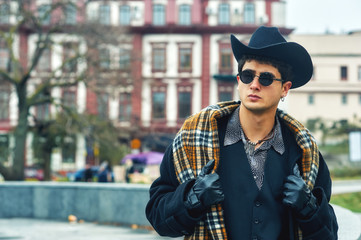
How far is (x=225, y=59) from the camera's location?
128 feet

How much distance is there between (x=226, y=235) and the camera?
8.15ft

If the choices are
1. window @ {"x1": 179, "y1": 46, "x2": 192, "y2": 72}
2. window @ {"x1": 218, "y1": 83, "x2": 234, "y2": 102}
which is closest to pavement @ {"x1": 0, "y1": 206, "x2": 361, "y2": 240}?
window @ {"x1": 218, "y1": 83, "x2": 234, "y2": 102}

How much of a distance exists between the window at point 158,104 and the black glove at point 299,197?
36.3 meters

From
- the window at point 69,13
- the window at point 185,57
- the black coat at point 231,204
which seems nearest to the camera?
the black coat at point 231,204

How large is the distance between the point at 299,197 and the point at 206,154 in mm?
496

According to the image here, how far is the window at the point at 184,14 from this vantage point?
3881 cm

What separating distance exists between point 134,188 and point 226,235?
26.7ft

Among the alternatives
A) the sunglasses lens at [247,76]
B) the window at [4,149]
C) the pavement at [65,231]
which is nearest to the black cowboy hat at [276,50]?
the sunglasses lens at [247,76]

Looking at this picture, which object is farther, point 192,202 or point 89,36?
point 89,36

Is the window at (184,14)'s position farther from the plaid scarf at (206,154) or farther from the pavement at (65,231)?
the plaid scarf at (206,154)

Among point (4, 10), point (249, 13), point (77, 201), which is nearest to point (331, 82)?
point (249, 13)

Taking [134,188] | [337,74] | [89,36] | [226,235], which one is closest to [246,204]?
[226,235]

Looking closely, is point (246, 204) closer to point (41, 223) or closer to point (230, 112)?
point (230, 112)

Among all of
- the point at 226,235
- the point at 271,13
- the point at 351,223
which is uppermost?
the point at 271,13
